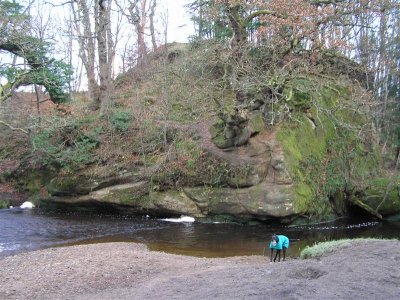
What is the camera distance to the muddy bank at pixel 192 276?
7355 millimetres

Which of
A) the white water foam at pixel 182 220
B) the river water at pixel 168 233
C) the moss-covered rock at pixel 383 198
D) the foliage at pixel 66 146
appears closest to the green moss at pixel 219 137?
the white water foam at pixel 182 220

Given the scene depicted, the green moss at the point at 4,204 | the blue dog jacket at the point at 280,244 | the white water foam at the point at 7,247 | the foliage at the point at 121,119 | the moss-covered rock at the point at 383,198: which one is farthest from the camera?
the foliage at the point at 121,119

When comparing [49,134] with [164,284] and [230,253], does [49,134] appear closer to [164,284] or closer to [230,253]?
[230,253]

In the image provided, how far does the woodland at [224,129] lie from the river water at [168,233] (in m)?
1.12

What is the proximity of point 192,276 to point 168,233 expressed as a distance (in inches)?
305

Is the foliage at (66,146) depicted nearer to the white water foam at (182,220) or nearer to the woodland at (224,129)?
the woodland at (224,129)

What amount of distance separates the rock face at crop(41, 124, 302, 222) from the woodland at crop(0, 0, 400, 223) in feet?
0.19

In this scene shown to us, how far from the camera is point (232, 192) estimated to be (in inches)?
786

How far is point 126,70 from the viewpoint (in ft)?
122

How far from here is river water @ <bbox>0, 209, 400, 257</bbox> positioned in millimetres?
15273

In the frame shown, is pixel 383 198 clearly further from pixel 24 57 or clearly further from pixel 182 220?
pixel 24 57

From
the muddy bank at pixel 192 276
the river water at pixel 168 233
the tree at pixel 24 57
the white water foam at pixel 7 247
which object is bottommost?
the river water at pixel 168 233

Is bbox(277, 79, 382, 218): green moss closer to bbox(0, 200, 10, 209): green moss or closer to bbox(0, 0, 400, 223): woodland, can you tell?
bbox(0, 0, 400, 223): woodland

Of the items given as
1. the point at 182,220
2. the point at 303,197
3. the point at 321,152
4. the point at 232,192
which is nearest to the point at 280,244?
the point at 303,197
